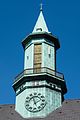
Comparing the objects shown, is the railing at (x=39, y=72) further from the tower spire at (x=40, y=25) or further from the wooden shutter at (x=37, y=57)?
the tower spire at (x=40, y=25)

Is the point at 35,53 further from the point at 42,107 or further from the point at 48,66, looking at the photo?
the point at 42,107

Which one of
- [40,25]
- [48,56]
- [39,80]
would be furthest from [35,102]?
[40,25]

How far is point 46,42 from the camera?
7344cm

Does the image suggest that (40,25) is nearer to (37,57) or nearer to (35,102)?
(37,57)

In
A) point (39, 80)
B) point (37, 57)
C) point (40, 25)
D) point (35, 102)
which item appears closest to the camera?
point (35, 102)

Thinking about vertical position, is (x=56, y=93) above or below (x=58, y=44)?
→ below

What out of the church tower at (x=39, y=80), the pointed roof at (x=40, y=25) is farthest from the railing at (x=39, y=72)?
the pointed roof at (x=40, y=25)

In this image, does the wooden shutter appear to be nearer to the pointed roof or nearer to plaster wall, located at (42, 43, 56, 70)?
plaster wall, located at (42, 43, 56, 70)

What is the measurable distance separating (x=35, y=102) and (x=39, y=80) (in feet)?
9.31

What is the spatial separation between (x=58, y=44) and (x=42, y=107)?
1074 centimetres

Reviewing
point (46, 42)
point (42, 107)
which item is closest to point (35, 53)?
point (46, 42)

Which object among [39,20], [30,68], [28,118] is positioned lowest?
[28,118]

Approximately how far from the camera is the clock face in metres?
67.8

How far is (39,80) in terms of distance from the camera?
69562 mm
